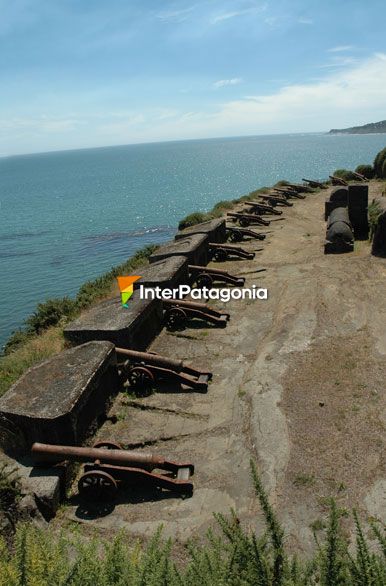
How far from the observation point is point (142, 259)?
20.3 metres

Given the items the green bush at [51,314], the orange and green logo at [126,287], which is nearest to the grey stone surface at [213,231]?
the green bush at [51,314]

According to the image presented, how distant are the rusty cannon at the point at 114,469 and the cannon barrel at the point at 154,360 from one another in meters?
2.27

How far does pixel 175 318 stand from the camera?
10375 mm

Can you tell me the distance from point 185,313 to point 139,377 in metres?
2.71

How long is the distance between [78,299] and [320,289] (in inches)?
299

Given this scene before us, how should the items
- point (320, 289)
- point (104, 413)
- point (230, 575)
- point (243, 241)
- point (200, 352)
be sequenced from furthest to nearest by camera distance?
point (243, 241), point (320, 289), point (200, 352), point (104, 413), point (230, 575)

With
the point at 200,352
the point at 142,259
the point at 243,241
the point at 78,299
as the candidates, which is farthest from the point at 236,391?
the point at 142,259

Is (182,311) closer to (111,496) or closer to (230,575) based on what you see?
(111,496)

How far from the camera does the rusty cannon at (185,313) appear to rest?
10281mm

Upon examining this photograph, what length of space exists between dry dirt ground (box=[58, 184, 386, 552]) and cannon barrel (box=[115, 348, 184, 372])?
394 millimetres

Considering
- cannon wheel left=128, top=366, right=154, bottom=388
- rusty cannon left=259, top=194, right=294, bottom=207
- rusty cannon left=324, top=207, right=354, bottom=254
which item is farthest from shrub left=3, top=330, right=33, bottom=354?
rusty cannon left=259, top=194, right=294, bottom=207

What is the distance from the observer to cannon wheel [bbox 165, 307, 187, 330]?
1031 cm

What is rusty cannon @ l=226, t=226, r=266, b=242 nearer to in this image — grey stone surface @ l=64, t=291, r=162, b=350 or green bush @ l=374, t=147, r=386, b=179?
grey stone surface @ l=64, t=291, r=162, b=350

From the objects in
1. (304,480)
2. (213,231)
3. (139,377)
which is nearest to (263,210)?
(213,231)
